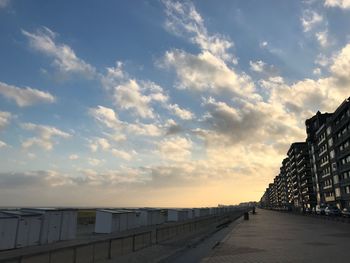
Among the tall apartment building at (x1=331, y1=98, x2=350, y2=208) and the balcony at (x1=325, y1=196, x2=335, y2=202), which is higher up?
the tall apartment building at (x1=331, y1=98, x2=350, y2=208)

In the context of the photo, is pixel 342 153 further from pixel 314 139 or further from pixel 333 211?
pixel 314 139

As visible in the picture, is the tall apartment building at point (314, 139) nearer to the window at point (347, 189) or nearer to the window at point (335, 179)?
the window at point (335, 179)

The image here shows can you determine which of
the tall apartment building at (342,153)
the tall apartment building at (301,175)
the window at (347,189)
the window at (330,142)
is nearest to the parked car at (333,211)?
the tall apartment building at (342,153)

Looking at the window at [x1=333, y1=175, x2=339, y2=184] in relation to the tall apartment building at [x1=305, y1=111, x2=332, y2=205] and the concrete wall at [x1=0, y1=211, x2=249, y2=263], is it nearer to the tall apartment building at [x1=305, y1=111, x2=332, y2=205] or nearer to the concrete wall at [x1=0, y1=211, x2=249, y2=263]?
the tall apartment building at [x1=305, y1=111, x2=332, y2=205]

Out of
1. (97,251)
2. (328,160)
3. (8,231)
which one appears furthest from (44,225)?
(328,160)

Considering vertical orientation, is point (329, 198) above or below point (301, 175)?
below

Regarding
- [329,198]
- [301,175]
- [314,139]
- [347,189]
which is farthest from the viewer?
[301,175]

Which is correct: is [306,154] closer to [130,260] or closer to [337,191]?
[337,191]

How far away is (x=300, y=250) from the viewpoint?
20.1 m

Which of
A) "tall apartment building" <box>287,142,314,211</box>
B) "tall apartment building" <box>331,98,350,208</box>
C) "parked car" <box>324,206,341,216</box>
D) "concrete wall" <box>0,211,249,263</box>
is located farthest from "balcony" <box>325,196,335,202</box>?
"concrete wall" <box>0,211,249,263</box>

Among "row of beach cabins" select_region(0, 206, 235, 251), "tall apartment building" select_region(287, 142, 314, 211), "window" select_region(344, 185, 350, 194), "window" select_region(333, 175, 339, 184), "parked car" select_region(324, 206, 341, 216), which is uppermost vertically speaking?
"tall apartment building" select_region(287, 142, 314, 211)

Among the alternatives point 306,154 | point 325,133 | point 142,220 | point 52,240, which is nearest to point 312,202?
point 306,154

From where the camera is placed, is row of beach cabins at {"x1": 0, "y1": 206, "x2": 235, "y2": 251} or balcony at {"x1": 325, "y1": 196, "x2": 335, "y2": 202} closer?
row of beach cabins at {"x1": 0, "y1": 206, "x2": 235, "y2": 251}

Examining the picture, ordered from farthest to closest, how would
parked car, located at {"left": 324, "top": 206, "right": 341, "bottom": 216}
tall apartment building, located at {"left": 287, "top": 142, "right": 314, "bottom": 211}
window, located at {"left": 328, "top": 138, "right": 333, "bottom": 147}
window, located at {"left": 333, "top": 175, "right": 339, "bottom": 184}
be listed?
tall apartment building, located at {"left": 287, "top": 142, "right": 314, "bottom": 211} < window, located at {"left": 328, "top": 138, "right": 333, "bottom": 147} < window, located at {"left": 333, "top": 175, "right": 339, "bottom": 184} < parked car, located at {"left": 324, "top": 206, "right": 341, "bottom": 216}
